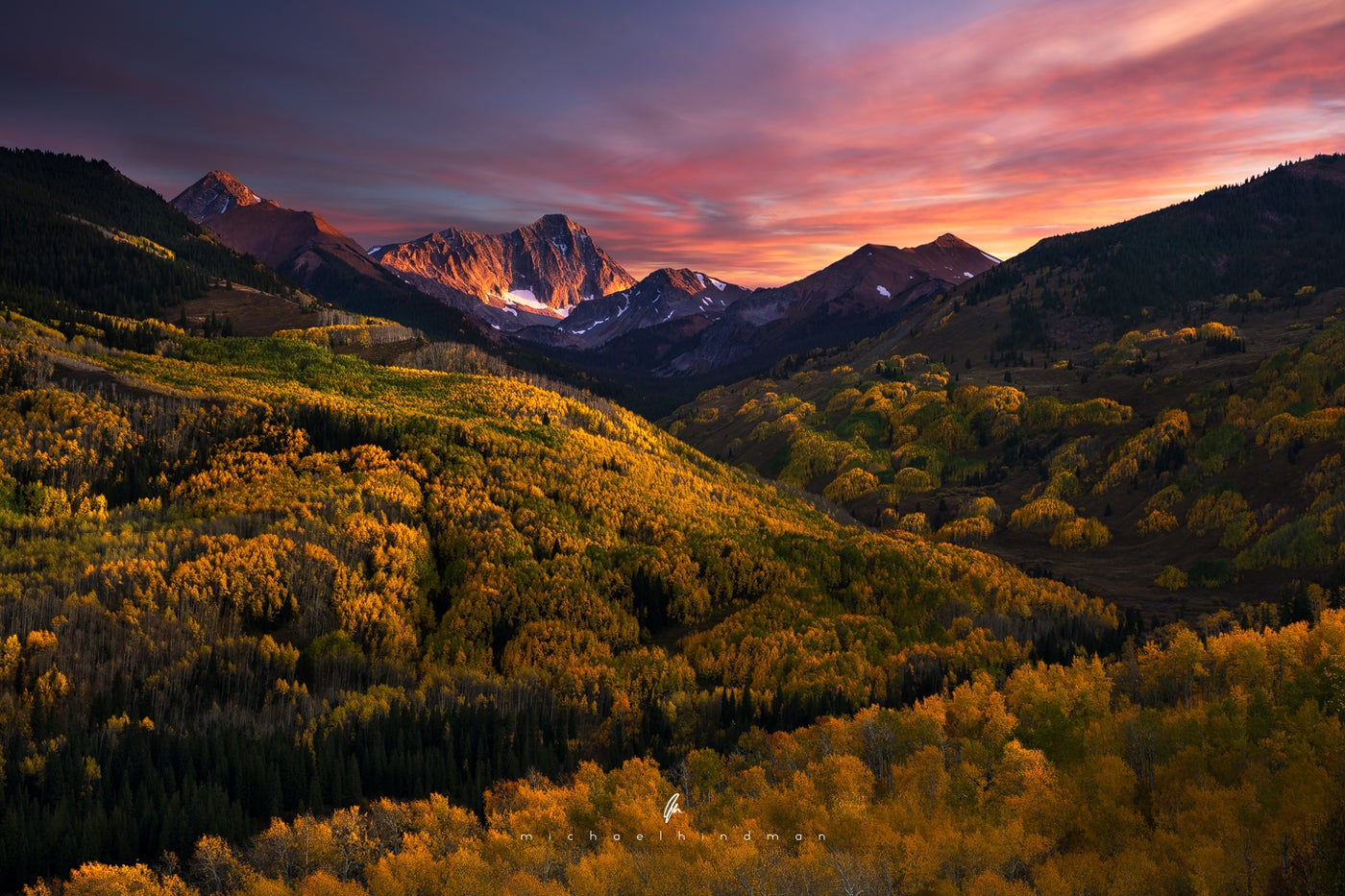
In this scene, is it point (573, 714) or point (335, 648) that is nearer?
point (573, 714)

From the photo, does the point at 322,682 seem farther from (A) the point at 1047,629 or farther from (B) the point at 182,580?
(A) the point at 1047,629

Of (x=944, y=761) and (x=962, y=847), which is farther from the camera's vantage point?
(x=944, y=761)

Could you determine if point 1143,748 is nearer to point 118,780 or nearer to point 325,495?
point 118,780

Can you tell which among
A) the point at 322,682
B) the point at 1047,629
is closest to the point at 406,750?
the point at 322,682

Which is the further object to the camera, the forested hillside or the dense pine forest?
the forested hillside

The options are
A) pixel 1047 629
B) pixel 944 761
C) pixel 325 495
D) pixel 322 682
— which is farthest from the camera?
pixel 325 495

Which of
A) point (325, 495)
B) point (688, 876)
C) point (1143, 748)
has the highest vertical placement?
point (325, 495)

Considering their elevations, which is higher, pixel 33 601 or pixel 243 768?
pixel 33 601

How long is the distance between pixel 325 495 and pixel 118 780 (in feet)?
293

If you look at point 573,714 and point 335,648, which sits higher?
point 335,648

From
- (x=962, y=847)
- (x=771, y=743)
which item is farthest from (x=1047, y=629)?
(x=962, y=847)

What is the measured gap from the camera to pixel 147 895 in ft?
279

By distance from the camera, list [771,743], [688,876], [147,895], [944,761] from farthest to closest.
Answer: [771,743] < [944,761] < [688,876] < [147,895]

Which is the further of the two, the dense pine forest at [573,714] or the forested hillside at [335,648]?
the forested hillside at [335,648]
